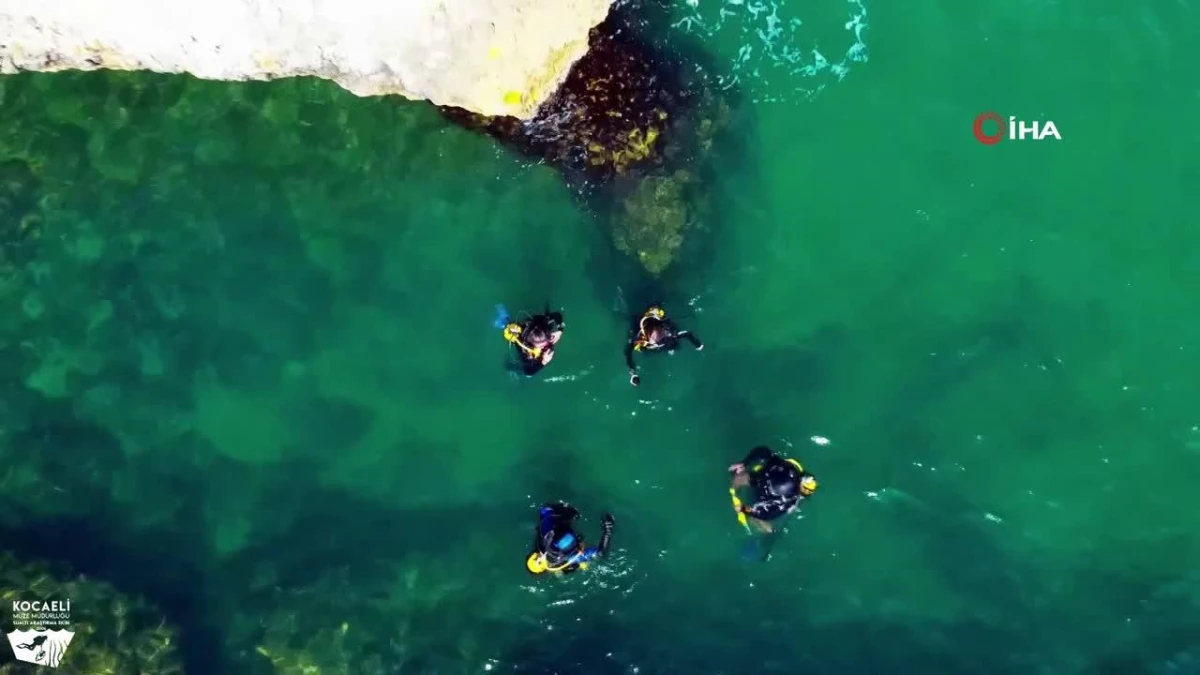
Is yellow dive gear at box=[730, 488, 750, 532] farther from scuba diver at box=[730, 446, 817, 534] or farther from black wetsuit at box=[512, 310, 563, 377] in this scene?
black wetsuit at box=[512, 310, 563, 377]

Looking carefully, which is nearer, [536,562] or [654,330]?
[654,330]

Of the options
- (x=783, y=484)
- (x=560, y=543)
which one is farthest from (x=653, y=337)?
(x=560, y=543)

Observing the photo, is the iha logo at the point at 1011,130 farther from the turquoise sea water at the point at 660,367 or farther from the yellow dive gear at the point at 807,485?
the yellow dive gear at the point at 807,485

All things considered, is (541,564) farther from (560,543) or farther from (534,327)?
(534,327)

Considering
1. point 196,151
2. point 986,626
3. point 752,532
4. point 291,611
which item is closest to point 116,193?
point 196,151

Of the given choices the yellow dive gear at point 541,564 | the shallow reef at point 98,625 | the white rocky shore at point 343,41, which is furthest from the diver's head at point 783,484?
the shallow reef at point 98,625

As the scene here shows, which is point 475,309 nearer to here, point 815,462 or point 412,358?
point 412,358

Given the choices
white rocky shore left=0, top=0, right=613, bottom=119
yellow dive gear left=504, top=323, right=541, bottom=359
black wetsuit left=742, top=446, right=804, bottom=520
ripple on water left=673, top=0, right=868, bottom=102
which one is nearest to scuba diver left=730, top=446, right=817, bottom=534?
black wetsuit left=742, top=446, right=804, bottom=520
